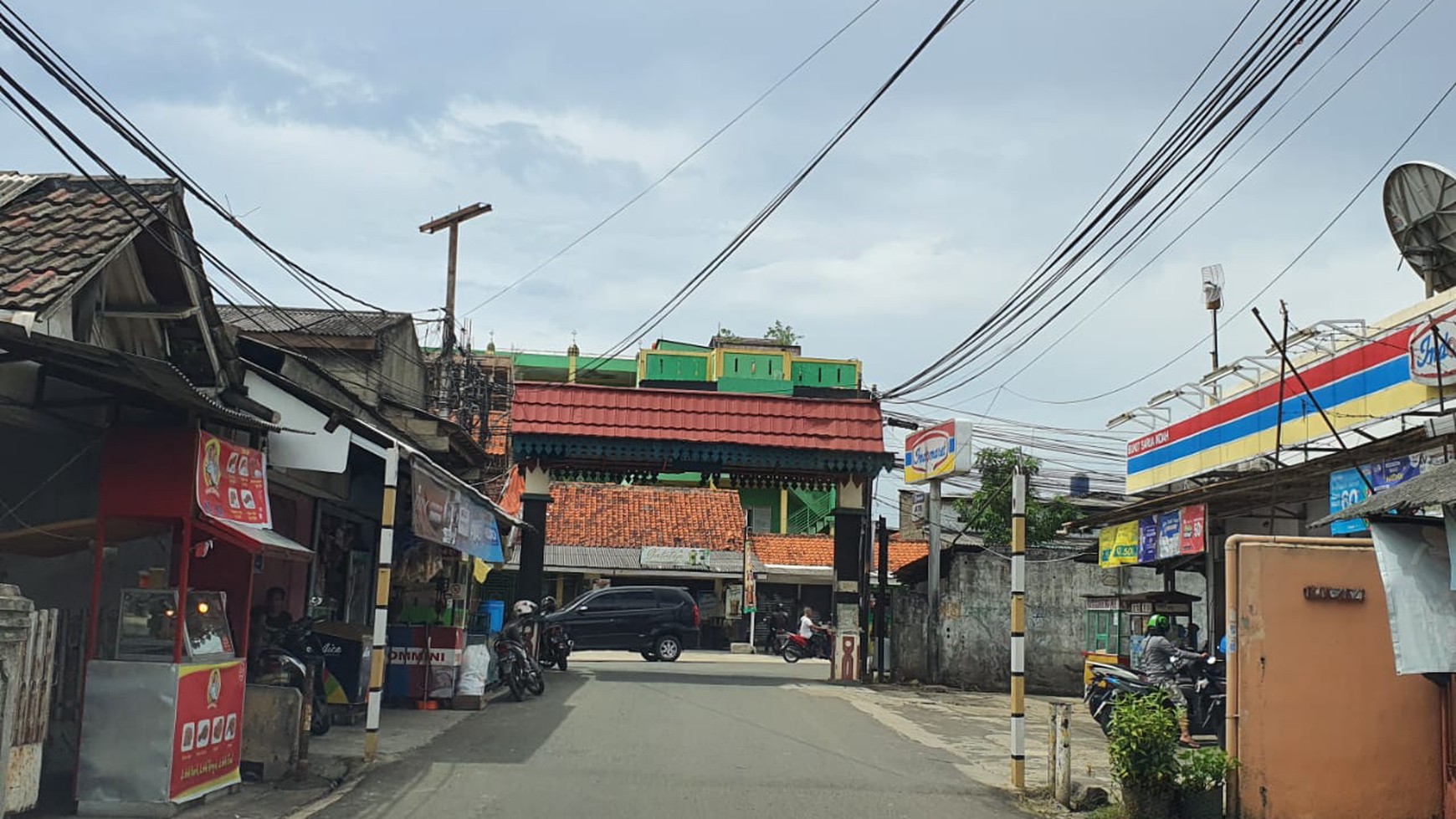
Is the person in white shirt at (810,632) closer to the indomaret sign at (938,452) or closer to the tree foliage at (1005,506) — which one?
the tree foliage at (1005,506)

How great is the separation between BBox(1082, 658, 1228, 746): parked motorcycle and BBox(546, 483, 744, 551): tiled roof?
31.8 meters

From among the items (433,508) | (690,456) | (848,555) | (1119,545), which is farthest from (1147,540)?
(433,508)

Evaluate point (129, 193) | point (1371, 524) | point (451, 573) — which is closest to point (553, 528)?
point (451, 573)

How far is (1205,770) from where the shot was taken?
32.3 ft

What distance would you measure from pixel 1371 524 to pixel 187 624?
8658 mm

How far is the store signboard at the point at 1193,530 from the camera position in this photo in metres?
16.9

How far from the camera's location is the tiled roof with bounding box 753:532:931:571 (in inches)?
1916

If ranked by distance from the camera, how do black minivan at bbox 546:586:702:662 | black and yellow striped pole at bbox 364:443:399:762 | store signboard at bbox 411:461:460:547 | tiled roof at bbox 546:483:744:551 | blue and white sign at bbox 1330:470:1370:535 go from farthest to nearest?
tiled roof at bbox 546:483:744:551
black minivan at bbox 546:586:702:662
store signboard at bbox 411:461:460:547
blue and white sign at bbox 1330:470:1370:535
black and yellow striped pole at bbox 364:443:399:762

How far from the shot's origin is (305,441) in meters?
12.6

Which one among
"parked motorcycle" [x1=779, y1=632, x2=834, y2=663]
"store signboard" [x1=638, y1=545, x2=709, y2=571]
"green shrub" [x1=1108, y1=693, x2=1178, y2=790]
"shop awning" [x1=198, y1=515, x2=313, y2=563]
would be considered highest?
"store signboard" [x1=638, y1=545, x2=709, y2=571]

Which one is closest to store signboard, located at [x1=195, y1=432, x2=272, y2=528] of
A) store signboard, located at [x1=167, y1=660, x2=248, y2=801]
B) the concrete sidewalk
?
store signboard, located at [x1=167, y1=660, x2=248, y2=801]

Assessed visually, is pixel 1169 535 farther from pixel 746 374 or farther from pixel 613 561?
pixel 746 374

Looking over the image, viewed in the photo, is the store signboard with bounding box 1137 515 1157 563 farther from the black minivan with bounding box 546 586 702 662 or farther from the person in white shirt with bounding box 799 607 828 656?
the person in white shirt with bounding box 799 607 828 656

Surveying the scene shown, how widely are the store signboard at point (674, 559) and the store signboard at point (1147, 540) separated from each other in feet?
92.1
